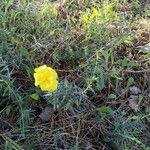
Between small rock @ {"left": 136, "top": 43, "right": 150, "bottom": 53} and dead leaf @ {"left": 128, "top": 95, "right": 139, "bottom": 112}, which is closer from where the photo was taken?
dead leaf @ {"left": 128, "top": 95, "right": 139, "bottom": 112}

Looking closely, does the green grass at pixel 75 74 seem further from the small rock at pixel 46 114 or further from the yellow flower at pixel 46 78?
the yellow flower at pixel 46 78

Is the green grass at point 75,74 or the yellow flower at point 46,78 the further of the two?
the green grass at point 75,74

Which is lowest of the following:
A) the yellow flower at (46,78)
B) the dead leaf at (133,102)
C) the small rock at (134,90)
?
the dead leaf at (133,102)

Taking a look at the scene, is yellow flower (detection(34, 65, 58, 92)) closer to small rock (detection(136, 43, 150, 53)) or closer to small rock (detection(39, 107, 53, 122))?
small rock (detection(39, 107, 53, 122))

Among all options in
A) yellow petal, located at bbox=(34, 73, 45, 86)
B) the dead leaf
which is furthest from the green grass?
yellow petal, located at bbox=(34, 73, 45, 86)

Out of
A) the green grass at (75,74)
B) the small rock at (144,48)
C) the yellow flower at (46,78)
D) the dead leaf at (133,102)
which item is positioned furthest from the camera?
the small rock at (144,48)

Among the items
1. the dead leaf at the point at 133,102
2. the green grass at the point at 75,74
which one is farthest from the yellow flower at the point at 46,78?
the dead leaf at the point at 133,102
